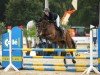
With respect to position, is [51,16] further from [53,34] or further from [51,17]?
[53,34]

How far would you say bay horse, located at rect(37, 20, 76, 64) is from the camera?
45.8 ft

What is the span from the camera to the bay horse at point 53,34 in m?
14.0

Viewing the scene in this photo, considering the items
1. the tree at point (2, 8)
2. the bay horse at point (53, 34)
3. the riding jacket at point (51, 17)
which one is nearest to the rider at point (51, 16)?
the riding jacket at point (51, 17)

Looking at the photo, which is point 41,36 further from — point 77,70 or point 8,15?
point 8,15

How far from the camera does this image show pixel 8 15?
5003 centimetres

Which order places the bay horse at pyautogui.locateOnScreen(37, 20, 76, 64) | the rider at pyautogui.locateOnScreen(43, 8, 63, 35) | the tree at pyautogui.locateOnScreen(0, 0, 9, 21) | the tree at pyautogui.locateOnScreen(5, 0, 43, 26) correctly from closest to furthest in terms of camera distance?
the bay horse at pyautogui.locateOnScreen(37, 20, 76, 64) < the rider at pyautogui.locateOnScreen(43, 8, 63, 35) < the tree at pyautogui.locateOnScreen(5, 0, 43, 26) < the tree at pyautogui.locateOnScreen(0, 0, 9, 21)

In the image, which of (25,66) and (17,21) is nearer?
(25,66)

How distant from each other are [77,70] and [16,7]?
3799 centimetres

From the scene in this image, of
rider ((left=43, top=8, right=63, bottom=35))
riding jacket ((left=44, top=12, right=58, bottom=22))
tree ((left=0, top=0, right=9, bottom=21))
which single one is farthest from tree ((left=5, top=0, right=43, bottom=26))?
riding jacket ((left=44, top=12, right=58, bottom=22))

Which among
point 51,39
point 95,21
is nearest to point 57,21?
point 51,39

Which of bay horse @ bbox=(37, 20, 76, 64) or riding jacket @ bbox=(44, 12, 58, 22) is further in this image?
riding jacket @ bbox=(44, 12, 58, 22)

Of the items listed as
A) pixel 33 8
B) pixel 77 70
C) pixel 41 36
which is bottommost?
pixel 77 70

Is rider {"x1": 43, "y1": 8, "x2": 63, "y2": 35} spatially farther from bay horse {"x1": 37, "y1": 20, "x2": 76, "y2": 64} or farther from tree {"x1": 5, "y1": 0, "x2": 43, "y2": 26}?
tree {"x1": 5, "y1": 0, "x2": 43, "y2": 26}

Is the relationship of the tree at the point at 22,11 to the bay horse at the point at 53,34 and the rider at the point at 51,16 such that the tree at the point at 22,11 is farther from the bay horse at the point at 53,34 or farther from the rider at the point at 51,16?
the rider at the point at 51,16
